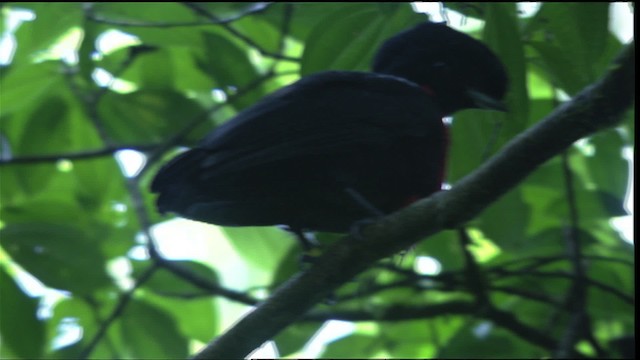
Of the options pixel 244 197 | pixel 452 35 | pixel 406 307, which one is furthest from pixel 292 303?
pixel 406 307

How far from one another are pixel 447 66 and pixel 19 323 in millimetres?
1239

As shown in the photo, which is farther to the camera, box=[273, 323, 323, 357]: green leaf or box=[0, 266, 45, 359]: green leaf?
box=[273, 323, 323, 357]: green leaf

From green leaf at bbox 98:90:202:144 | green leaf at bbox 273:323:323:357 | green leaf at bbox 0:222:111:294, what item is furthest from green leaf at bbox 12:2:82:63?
green leaf at bbox 273:323:323:357

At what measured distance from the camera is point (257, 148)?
7.07ft

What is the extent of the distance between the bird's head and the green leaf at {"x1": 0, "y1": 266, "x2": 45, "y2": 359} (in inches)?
41.7

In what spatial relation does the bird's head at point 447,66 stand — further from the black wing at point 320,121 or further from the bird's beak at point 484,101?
the black wing at point 320,121

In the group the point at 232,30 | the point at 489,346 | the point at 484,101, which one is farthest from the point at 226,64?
the point at 489,346

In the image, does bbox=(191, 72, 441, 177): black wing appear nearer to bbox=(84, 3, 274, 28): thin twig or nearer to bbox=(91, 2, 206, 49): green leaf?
bbox=(84, 3, 274, 28): thin twig

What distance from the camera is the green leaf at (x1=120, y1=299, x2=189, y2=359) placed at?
294 cm

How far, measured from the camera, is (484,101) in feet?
8.32

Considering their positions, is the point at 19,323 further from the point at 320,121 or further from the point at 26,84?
the point at 320,121

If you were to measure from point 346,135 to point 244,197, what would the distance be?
24 cm

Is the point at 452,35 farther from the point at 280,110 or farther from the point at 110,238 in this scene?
the point at 110,238

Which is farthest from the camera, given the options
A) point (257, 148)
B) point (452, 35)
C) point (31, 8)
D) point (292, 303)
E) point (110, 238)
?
point (110, 238)
